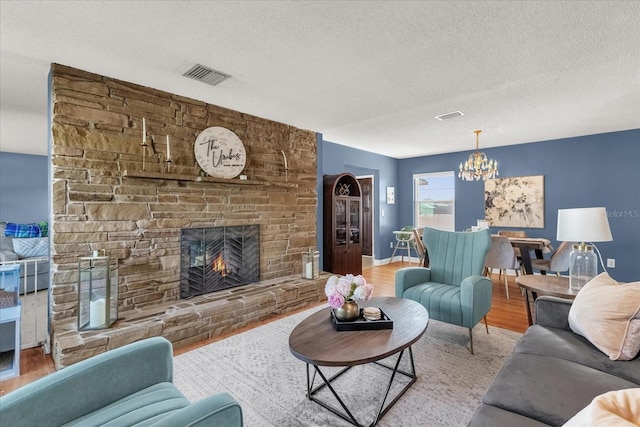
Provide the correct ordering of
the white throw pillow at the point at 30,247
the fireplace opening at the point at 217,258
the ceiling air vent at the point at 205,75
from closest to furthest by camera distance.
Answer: the ceiling air vent at the point at 205,75
the fireplace opening at the point at 217,258
the white throw pillow at the point at 30,247

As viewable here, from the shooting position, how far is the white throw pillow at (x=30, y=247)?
4.80 m

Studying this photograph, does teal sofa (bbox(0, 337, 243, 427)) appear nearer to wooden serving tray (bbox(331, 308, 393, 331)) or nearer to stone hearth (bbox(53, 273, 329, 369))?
wooden serving tray (bbox(331, 308, 393, 331))

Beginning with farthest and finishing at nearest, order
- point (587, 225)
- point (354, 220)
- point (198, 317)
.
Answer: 1. point (354, 220)
2. point (198, 317)
3. point (587, 225)

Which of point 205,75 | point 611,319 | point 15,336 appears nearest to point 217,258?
point 15,336

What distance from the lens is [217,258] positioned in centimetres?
348

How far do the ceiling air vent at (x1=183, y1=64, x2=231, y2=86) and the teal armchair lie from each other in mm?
2420

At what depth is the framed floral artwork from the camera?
5.29 m

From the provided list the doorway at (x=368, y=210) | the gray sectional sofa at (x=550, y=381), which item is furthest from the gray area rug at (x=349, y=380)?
the doorway at (x=368, y=210)

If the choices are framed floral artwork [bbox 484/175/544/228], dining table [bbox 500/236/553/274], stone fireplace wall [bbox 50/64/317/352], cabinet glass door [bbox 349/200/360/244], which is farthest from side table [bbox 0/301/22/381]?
framed floral artwork [bbox 484/175/544/228]

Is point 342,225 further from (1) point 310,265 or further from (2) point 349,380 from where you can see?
(2) point 349,380

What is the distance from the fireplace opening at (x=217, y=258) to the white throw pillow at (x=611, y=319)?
3.10 m

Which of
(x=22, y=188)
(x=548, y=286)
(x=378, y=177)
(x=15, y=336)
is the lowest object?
(x=15, y=336)

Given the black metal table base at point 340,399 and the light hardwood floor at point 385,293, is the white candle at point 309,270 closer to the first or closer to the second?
the light hardwood floor at point 385,293

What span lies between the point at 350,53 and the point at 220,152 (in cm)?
184
